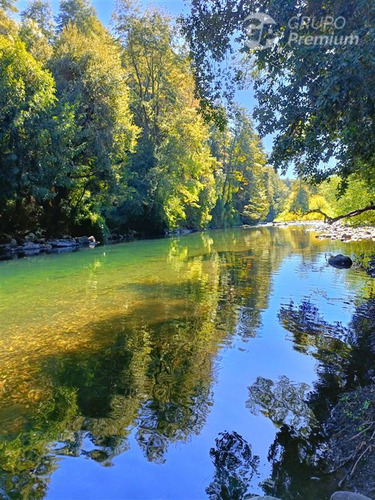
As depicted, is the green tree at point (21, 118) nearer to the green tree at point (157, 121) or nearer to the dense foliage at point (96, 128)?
the dense foliage at point (96, 128)

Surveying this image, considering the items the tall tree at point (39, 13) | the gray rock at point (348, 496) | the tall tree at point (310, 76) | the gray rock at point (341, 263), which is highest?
the tall tree at point (39, 13)

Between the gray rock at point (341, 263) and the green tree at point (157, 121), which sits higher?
the green tree at point (157, 121)

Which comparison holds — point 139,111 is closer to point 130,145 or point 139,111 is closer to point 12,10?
point 130,145

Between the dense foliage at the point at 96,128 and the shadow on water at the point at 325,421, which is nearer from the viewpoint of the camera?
the shadow on water at the point at 325,421

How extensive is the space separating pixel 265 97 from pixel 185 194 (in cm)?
2959

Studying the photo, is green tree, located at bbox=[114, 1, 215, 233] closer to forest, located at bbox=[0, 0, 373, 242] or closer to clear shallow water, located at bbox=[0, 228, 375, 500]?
forest, located at bbox=[0, 0, 373, 242]

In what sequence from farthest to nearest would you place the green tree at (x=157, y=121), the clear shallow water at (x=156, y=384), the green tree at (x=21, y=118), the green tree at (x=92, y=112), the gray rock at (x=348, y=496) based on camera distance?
the green tree at (x=157, y=121)
the green tree at (x=92, y=112)
the green tree at (x=21, y=118)
the clear shallow water at (x=156, y=384)
the gray rock at (x=348, y=496)

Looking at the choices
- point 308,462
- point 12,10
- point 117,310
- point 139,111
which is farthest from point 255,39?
point 12,10

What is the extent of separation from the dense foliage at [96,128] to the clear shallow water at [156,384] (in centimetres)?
1016

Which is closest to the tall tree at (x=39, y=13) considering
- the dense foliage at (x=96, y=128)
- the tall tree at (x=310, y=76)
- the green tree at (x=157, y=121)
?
the dense foliage at (x=96, y=128)

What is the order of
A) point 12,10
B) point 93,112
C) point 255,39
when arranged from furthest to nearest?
1. point 12,10
2. point 93,112
3. point 255,39

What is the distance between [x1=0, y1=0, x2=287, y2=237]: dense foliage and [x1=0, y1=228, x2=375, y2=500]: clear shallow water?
1016 centimetres

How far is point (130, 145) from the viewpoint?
28.8 metres

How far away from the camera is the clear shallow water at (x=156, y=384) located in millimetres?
3307
